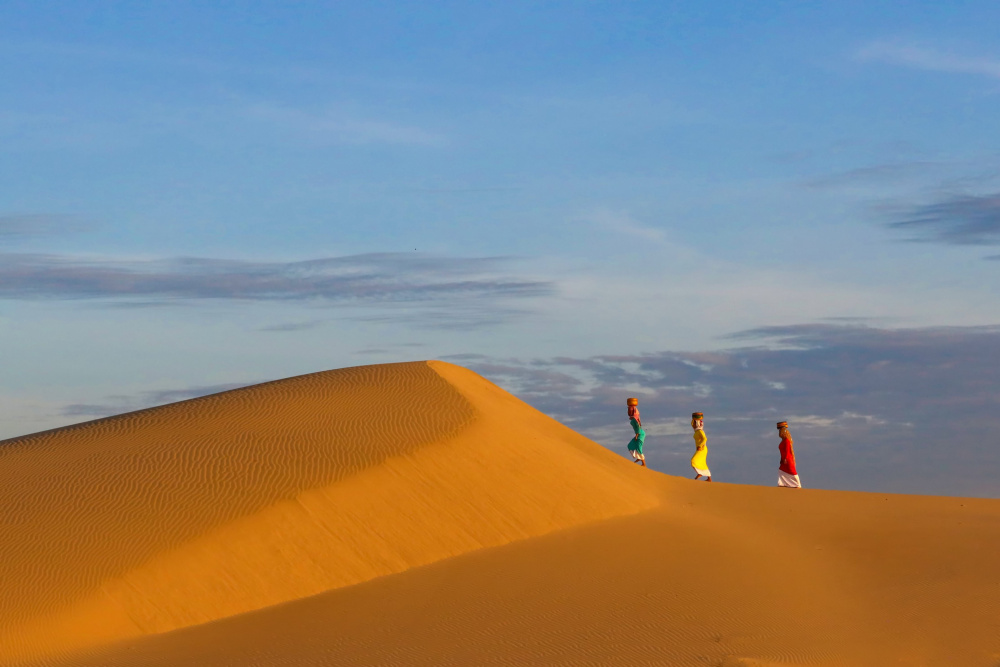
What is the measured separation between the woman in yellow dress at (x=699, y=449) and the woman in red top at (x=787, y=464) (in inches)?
58.7

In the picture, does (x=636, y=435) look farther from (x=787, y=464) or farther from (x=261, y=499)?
(x=261, y=499)

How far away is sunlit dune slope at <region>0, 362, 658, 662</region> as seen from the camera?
13.2m

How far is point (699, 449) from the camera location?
70.5ft

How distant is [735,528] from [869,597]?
342 centimetres

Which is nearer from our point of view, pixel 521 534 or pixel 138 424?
pixel 521 534

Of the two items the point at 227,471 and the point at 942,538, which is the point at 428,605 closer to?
the point at 227,471

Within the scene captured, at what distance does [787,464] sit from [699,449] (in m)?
1.79

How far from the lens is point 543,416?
22375 millimetres

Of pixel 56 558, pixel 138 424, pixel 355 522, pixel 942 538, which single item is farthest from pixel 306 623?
pixel 942 538

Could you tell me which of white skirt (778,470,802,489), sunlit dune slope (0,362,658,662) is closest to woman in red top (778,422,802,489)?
white skirt (778,470,802,489)

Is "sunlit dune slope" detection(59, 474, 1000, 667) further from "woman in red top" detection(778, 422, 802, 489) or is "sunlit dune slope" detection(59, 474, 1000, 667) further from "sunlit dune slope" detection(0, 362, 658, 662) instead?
"woman in red top" detection(778, 422, 802, 489)

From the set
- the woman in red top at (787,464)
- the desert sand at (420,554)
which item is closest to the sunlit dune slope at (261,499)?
the desert sand at (420,554)

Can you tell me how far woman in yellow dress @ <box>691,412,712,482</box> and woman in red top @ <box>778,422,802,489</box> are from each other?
1.49m

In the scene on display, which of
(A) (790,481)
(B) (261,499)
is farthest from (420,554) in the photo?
(A) (790,481)
